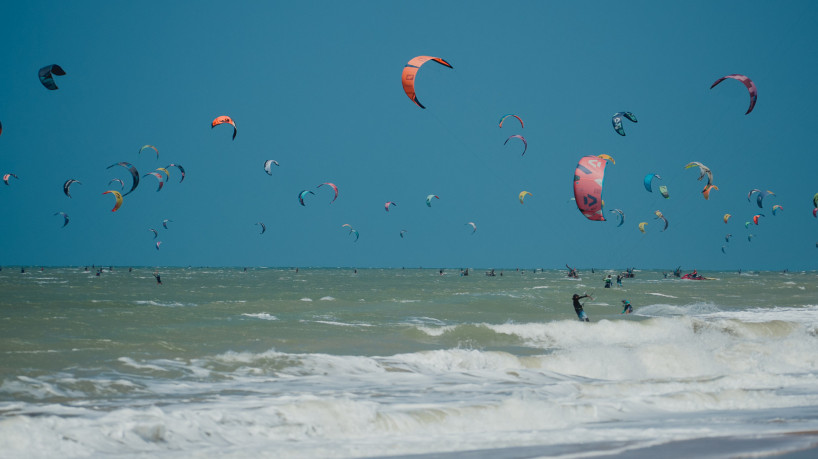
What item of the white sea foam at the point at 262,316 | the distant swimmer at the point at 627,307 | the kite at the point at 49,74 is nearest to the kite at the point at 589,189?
the distant swimmer at the point at 627,307

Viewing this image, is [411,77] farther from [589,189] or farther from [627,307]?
[627,307]

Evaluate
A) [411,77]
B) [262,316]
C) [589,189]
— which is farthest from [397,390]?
[262,316]

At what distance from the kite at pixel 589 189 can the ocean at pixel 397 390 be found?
142 inches

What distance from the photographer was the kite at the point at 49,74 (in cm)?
2188

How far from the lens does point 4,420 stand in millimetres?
8766

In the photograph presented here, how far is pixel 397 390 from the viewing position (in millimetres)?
11883

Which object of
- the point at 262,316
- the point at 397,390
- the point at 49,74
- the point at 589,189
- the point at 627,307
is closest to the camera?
the point at 397,390

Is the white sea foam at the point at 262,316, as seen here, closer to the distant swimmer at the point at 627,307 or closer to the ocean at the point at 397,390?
the ocean at the point at 397,390

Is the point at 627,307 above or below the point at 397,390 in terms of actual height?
above

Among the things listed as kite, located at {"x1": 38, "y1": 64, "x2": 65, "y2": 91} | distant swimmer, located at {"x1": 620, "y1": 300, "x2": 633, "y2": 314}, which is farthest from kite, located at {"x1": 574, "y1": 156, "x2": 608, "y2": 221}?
kite, located at {"x1": 38, "y1": 64, "x2": 65, "y2": 91}

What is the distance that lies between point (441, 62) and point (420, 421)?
12241mm

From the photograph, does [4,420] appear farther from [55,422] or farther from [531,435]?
[531,435]

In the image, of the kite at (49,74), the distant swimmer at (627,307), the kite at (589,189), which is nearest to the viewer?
the kite at (589,189)

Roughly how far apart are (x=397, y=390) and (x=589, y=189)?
361 inches
